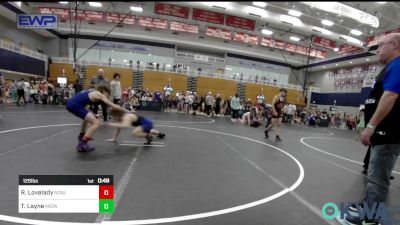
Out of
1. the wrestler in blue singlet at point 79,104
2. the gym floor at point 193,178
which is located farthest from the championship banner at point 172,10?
the wrestler in blue singlet at point 79,104

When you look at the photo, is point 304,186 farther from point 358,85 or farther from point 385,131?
point 358,85

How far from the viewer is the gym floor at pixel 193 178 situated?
246cm

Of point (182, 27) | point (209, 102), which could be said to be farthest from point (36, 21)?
point (182, 27)

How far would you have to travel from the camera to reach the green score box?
230 centimetres

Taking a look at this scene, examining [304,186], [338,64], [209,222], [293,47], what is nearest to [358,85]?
[338,64]

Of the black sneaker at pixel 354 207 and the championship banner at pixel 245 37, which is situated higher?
the championship banner at pixel 245 37

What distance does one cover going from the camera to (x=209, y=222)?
2305 mm

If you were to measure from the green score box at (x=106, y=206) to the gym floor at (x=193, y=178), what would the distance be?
0.05 meters

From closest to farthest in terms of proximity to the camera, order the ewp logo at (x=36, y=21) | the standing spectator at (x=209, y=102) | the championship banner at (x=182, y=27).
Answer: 1. the ewp logo at (x=36, y=21)
2. the standing spectator at (x=209, y=102)
3. the championship banner at (x=182, y=27)

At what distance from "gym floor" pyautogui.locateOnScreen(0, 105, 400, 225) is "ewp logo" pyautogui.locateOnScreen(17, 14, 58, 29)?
332 inches

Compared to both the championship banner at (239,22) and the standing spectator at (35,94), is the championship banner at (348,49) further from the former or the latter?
the standing spectator at (35,94)

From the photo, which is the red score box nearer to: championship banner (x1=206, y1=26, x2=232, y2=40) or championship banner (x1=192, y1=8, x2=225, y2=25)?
championship banner (x1=192, y1=8, x2=225, y2=25)

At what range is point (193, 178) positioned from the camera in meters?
3.55

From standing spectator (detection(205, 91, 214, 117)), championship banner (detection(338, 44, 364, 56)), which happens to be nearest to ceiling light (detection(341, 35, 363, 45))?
championship banner (detection(338, 44, 364, 56))
